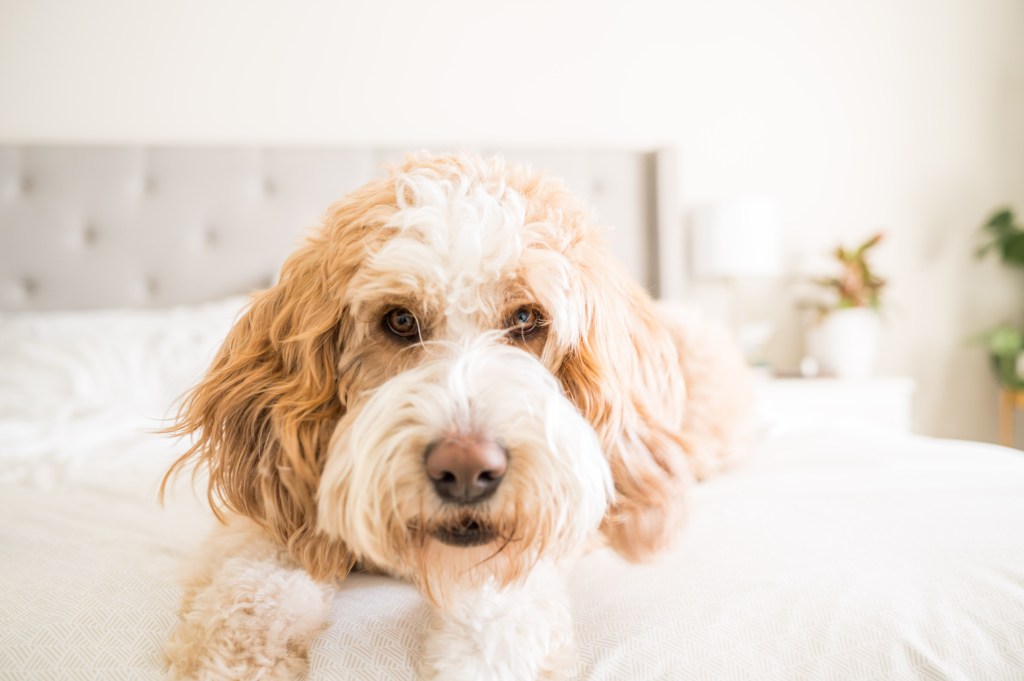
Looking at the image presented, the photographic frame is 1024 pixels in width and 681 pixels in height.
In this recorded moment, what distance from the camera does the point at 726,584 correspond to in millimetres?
953

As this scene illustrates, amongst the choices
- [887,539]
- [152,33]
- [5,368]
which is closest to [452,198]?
[887,539]

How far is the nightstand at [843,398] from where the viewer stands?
10.7 ft

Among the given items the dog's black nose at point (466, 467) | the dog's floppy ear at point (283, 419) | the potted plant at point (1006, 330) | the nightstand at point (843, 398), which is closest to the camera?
the dog's black nose at point (466, 467)

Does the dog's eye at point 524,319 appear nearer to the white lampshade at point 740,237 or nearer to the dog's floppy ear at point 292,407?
the dog's floppy ear at point 292,407

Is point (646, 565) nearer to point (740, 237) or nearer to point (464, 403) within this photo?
point (464, 403)

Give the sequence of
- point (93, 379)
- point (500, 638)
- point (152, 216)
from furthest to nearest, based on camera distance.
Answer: point (152, 216), point (93, 379), point (500, 638)

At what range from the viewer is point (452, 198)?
99cm

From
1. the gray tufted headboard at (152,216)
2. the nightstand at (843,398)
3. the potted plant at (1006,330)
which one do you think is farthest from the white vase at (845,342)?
the gray tufted headboard at (152,216)

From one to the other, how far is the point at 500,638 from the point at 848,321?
3.37 meters

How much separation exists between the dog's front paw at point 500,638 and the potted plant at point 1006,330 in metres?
4.17

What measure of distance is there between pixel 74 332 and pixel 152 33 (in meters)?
2.05

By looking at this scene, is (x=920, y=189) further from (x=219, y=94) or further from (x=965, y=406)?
(x=219, y=94)

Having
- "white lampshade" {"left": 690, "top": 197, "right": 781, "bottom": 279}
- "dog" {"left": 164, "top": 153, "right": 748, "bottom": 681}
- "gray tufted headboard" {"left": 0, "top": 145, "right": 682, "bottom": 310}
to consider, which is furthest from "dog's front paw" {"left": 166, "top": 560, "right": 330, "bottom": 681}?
"white lampshade" {"left": 690, "top": 197, "right": 781, "bottom": 279}

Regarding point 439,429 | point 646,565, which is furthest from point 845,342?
point 439,429
